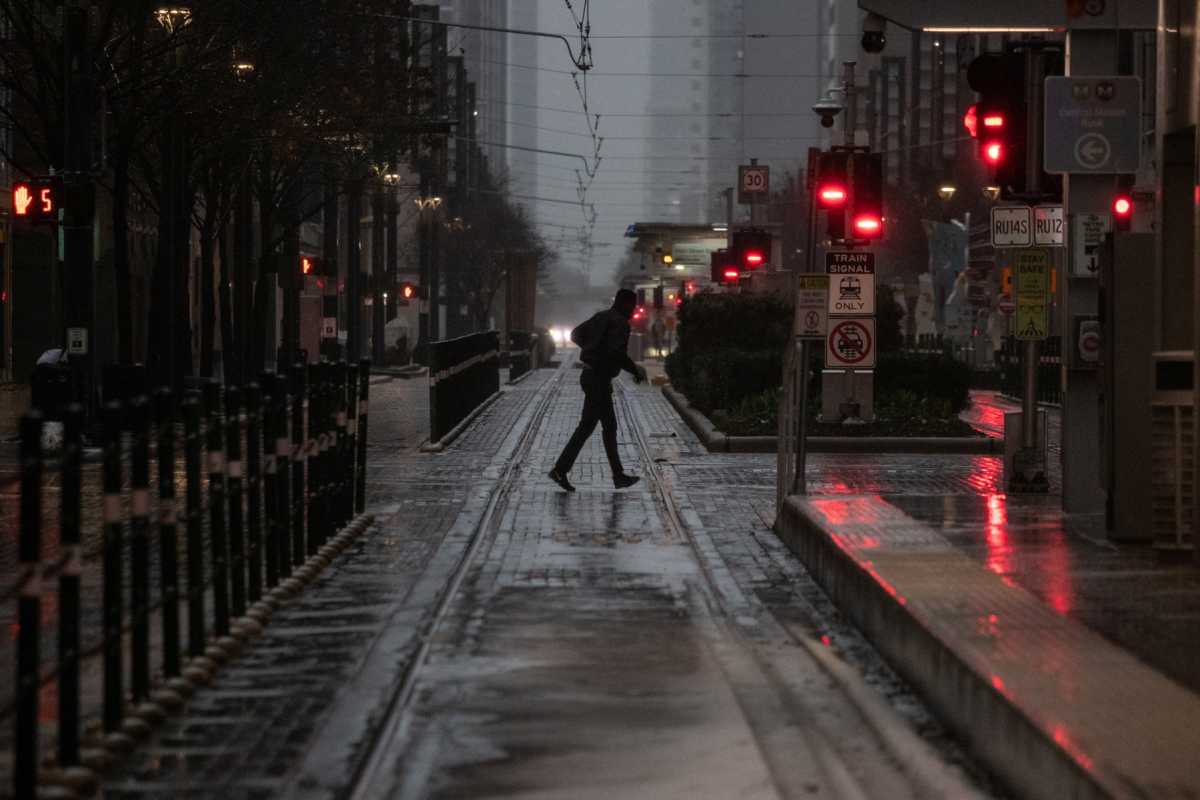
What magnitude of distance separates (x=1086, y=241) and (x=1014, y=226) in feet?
5.18

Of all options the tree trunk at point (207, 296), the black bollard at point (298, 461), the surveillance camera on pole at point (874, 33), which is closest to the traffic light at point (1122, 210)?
the surveillance camera on pole at point (874, 33)

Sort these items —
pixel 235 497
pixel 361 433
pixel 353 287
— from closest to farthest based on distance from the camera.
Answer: pixel 235 497, pixel 361 433, pixel 353 287

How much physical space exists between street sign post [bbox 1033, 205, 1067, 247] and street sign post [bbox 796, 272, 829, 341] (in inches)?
105

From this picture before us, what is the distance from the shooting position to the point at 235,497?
10383mm

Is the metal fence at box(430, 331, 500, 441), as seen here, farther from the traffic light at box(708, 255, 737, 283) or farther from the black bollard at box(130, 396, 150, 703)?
the black bollard at box(130, 396, 150, 703)

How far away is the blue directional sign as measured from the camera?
15.6m

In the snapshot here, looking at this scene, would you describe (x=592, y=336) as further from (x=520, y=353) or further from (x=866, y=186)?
(x=520, y=353)

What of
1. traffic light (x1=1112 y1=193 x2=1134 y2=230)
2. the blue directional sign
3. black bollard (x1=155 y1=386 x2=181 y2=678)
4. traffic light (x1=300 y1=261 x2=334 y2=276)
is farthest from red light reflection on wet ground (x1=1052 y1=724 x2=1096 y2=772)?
traffic light (x1=300 y1=261 x2=334 y2=276)

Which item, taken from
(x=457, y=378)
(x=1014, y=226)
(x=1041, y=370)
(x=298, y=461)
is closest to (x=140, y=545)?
(x=298, y=461)

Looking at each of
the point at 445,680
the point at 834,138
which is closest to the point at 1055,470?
the point at 445,680

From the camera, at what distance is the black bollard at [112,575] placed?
25.3ft

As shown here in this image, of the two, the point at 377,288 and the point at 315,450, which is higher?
the point at 377,288

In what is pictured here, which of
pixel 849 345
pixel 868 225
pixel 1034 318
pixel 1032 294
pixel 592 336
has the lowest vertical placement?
pixel 849 345

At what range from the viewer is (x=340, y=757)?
25.3ft
